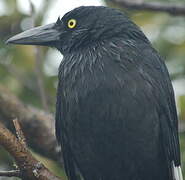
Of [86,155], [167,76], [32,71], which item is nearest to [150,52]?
[167,76]

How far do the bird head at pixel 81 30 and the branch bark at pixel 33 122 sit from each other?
1.48ft

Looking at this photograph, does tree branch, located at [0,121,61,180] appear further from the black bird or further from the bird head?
the bird head

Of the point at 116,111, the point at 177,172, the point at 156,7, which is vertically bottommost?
the point at 177,172

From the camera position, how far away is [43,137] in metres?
5.04

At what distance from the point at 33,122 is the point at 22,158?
49.7 inches

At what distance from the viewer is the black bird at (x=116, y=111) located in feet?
14.4

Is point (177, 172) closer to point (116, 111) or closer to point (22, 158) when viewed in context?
point (116, 111)

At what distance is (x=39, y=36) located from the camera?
16.4 feet

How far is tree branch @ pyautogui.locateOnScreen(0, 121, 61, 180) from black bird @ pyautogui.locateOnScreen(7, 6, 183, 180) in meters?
0.67

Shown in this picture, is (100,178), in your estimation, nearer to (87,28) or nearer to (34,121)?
(34,121)

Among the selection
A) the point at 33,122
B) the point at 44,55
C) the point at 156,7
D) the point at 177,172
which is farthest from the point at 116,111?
the point at 44,55

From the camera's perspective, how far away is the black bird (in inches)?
Answer: 173

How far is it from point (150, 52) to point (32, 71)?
4.30ft

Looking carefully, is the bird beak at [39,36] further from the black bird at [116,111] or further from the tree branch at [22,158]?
the tree branch at [22,158]
